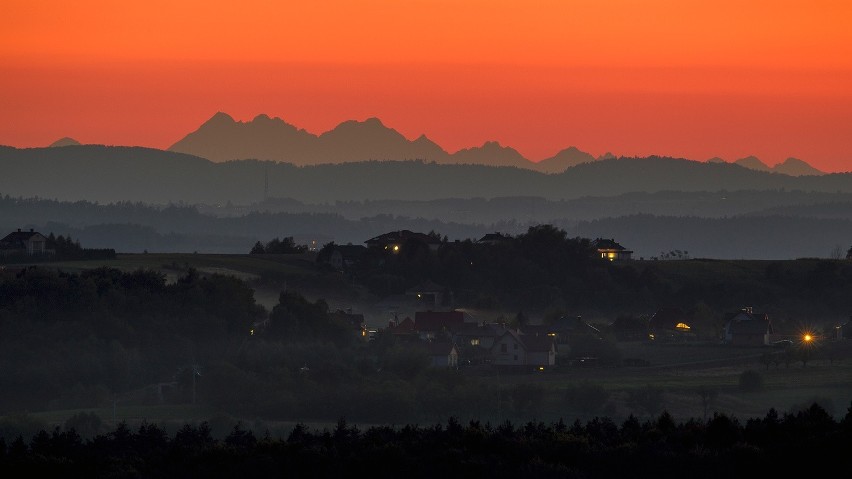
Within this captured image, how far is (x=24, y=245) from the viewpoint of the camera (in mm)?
144375

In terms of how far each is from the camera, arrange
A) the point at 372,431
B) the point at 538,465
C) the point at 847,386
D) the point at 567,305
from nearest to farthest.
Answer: the point at 538,465
the point at 372,431
the point at 847,386
the point at 567,305

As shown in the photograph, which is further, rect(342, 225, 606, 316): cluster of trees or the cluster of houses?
rect(342, 225, 606, 316): cluster of trees

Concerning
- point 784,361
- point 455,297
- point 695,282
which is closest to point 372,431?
point 784,361

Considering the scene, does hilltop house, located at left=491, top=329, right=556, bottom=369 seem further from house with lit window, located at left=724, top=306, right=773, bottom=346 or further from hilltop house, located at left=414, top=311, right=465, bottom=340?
house with lit window, located at left=724, top=306, right=773, bottom=346

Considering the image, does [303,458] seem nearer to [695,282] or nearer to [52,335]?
[52,335]

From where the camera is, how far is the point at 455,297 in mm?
144000

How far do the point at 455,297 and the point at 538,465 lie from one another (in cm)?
8311

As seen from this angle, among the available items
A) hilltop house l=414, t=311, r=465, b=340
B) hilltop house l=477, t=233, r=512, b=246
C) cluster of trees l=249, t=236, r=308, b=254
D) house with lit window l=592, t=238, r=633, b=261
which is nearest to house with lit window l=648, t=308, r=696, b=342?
hilltop house l=414, t=311, r=465, b=340

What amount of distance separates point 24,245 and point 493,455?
286ft

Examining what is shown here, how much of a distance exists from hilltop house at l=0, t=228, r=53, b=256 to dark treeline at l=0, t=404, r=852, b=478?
77.5 m

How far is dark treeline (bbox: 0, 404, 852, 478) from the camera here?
60.6 meters

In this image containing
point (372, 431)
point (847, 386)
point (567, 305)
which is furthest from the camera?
point (567, 305)

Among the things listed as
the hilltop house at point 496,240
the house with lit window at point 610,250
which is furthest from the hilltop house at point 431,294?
the house with lit window at point 610,250

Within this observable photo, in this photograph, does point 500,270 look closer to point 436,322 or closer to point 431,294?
point 431,294
